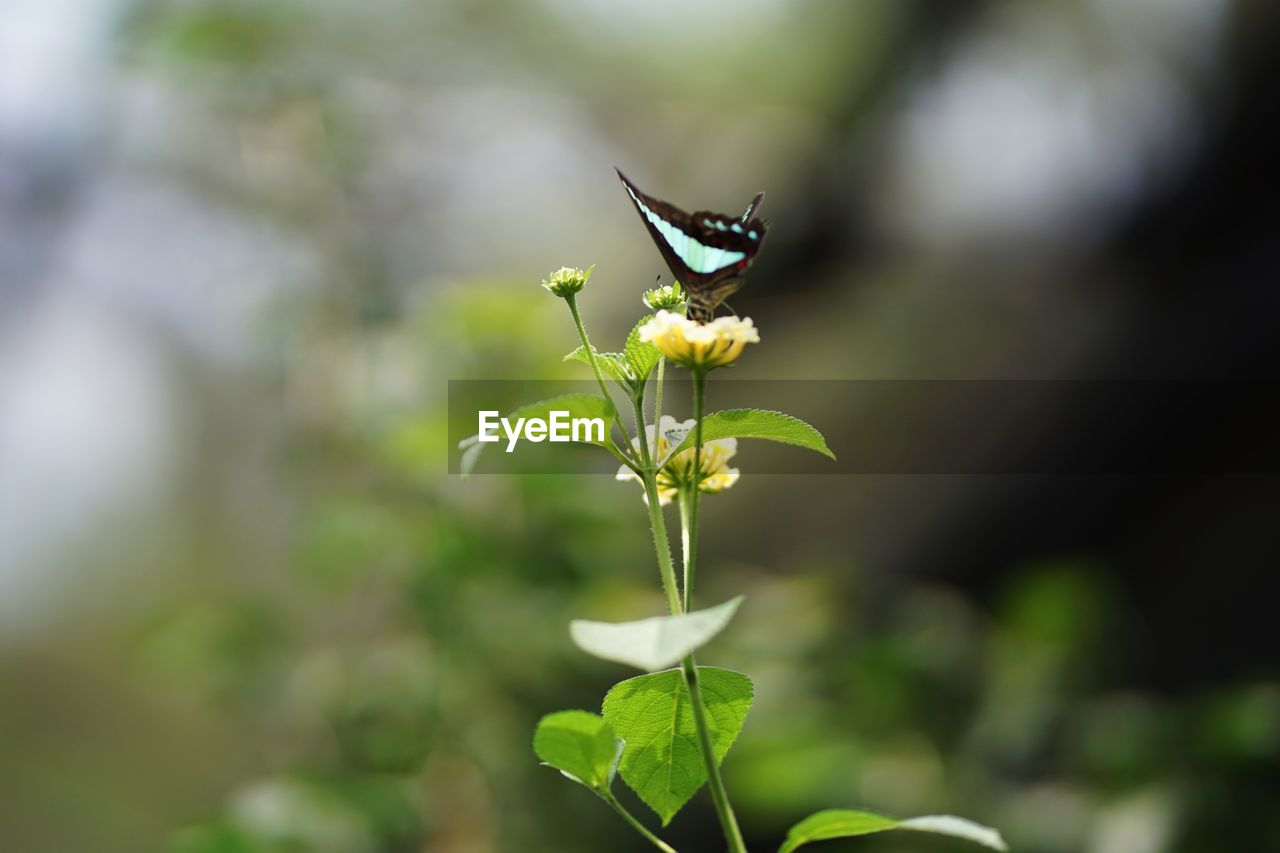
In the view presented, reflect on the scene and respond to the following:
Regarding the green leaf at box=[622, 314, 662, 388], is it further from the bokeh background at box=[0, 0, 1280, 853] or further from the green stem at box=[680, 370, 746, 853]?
the bokeh background at box=[0, 0, 1280, 853]

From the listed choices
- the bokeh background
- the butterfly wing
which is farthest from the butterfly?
the bokeh background

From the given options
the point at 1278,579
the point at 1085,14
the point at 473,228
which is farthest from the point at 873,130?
the point at 1278,579

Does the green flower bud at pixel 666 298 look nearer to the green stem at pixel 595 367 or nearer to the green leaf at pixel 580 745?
the green stem at pixel 595 367

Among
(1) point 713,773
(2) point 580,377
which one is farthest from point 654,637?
(2) point 580,377

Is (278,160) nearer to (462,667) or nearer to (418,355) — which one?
(418,355)

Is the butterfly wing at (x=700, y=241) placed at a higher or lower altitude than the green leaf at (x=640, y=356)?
higher

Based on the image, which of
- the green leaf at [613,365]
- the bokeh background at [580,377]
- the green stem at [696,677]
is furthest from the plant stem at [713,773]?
the bokeh background at [580,377]

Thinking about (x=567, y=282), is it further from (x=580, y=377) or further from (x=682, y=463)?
(x=580, y=377)
